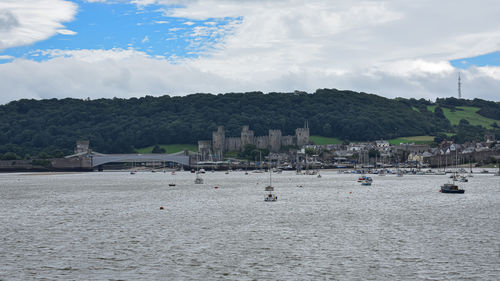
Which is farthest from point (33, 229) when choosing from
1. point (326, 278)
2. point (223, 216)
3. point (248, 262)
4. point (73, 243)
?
point (326, 278)

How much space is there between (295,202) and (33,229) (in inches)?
1172

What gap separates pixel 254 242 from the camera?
127 feet

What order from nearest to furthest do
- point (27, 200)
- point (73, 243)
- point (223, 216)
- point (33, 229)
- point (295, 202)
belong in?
point (73, 243), point (33, 229), point (223, 216), point (295, 202), point (27, 200)

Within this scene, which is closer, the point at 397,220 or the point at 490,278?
the point at 490,278

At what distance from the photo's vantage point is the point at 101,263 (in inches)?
1271

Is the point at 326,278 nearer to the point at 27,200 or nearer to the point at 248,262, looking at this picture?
the point at 248,262

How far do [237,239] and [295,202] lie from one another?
28.9 meters

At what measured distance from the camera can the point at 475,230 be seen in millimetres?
42875

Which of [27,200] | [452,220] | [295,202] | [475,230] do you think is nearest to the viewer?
[475,230]

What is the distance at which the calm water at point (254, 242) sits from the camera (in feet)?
98.5

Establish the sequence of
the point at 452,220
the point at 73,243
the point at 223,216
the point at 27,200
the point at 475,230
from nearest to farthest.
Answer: the point at 73,243
the point at 475,230
the point at 452,220
the point at 223,216
the point at 27,200

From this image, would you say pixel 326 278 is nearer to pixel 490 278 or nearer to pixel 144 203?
pixel 490 278

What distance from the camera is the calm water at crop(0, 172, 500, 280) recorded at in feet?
98.5

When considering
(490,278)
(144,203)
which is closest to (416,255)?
(490,278)
